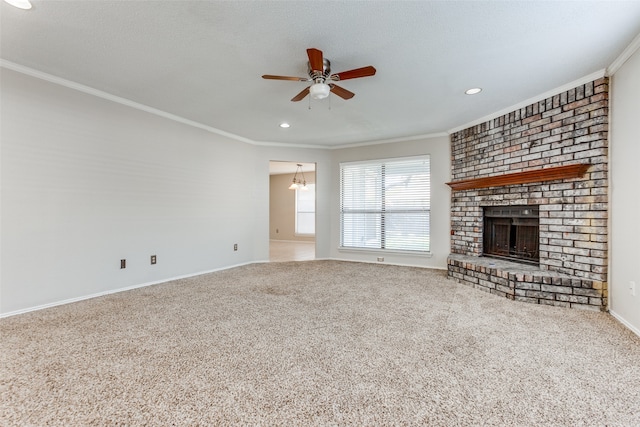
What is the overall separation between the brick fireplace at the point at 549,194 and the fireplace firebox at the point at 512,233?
2cm

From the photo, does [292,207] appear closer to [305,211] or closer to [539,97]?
[305,211]

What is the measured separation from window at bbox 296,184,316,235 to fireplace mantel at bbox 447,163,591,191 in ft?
17.4

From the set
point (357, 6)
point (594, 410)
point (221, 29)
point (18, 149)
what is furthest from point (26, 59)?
point (594, 410)

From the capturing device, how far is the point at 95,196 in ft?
11.1

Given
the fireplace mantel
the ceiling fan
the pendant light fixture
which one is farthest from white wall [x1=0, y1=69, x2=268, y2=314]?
the fireplace mantel

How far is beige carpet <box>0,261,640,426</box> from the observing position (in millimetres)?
1438

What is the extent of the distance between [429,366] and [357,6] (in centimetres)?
237

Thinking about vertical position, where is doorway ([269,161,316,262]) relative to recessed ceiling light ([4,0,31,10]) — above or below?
below

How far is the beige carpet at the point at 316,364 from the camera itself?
1438 mm

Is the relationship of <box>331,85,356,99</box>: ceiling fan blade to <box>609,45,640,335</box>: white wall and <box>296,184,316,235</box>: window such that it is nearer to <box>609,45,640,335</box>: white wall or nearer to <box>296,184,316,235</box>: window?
<box>609,45,640,335</box>: white wall

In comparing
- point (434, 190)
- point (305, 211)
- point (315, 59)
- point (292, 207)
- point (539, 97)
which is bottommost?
point (305, 211)

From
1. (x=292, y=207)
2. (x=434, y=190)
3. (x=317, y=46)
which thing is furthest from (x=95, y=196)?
(x=292, y=207)

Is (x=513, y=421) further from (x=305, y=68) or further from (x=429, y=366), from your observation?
(x=305, y=68)

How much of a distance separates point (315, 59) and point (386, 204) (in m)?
3.68
